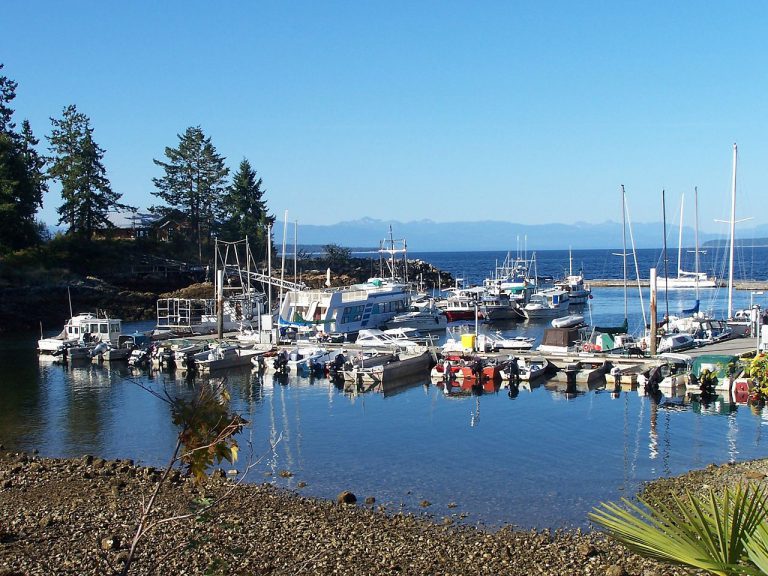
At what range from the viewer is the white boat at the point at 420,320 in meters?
62.9

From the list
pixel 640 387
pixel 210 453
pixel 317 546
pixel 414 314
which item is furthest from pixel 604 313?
pixel 210 453

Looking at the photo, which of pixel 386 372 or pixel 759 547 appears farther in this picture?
pixel 386 372

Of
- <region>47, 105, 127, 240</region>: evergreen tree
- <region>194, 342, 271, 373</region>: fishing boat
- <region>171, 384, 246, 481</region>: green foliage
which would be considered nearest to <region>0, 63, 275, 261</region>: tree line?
<region>47, 105, 127, 240</region>: evergreen tree

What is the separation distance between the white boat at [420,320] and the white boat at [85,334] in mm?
20690

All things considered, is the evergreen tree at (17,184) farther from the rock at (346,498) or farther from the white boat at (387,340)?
the rock at (346,498)

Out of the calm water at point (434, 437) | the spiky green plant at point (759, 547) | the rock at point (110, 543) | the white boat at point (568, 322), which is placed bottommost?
the calm water at point (434, 437)

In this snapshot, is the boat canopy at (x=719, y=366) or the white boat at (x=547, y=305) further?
the white boat at (x=547, y=305)

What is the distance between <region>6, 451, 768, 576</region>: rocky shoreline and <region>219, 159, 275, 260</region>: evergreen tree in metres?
79.5

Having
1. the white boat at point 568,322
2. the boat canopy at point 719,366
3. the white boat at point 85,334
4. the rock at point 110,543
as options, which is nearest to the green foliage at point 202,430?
the rock at point 110,543

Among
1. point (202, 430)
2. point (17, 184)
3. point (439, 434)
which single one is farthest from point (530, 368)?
point (17, 184)

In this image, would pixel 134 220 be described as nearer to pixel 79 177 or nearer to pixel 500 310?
pixel 79 177

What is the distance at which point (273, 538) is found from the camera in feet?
59.7

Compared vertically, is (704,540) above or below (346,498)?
above

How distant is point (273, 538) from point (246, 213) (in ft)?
290
